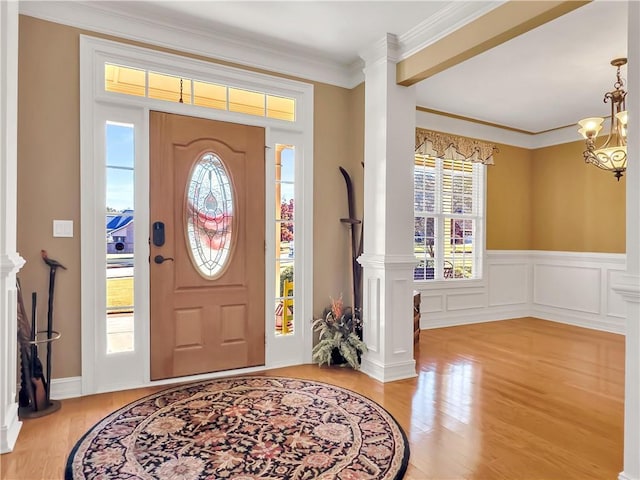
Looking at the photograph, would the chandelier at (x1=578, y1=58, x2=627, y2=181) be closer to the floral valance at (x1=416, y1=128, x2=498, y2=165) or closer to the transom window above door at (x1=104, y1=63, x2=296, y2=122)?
the floral valance at (x1=416, y1=128, x2=498, y2=165)

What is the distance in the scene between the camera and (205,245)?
337 cm

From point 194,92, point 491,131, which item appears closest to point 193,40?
point 194,92

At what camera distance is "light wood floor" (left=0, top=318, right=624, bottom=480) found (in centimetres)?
207

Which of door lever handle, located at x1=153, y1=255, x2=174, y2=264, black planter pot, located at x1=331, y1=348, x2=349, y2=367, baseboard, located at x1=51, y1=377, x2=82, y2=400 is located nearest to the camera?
baseboard, located at x1=51, y1=377, x2=82, y2=400

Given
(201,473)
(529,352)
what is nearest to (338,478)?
(201,473)

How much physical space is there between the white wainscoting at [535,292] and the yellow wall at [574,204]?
0.62 ft

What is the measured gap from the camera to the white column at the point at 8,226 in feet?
7.09

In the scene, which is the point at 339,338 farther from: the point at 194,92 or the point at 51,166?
the point at 51,166

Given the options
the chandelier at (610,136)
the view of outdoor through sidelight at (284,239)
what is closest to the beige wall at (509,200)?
the chandelier at (610,136)

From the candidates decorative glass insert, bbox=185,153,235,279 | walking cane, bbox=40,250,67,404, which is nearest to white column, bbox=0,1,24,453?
walking cane, bbox=40,250,67,404

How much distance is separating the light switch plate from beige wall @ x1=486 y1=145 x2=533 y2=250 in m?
5.18

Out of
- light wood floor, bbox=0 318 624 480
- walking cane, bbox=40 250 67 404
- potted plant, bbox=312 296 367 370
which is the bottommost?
light wood floor, bbox=0 318 624 480

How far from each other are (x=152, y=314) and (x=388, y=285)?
1.91 meters

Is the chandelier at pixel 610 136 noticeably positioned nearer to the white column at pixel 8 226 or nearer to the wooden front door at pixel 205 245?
the wooden front door at pixel 205 245
